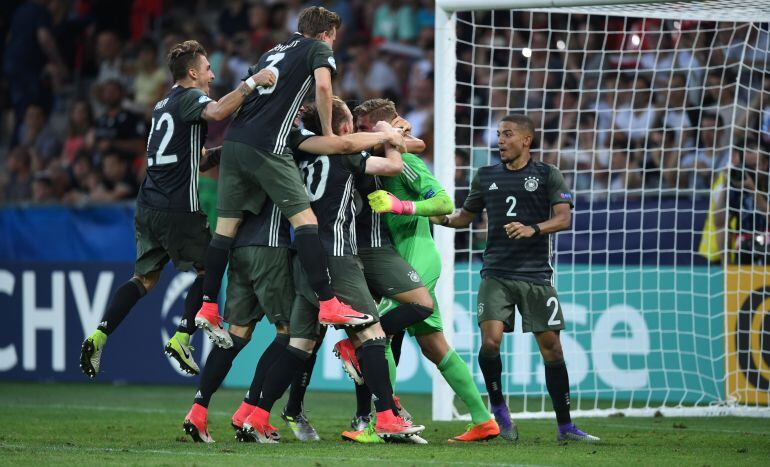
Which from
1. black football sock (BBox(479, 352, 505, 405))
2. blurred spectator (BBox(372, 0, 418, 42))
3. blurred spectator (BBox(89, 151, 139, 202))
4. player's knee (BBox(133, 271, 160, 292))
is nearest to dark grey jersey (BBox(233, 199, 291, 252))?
player's knee (BBox(133, 271, 160, 292))

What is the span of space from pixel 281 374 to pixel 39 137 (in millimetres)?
10408

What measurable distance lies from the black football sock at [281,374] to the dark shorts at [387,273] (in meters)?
0.64

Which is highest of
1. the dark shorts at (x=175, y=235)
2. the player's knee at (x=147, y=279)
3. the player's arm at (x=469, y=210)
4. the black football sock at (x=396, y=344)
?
the player's arm at (x=469, y=210)

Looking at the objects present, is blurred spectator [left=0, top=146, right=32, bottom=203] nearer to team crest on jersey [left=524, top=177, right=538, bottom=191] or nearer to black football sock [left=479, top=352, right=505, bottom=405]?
black football sock [left=479, top=352, right=505, bottom=405]

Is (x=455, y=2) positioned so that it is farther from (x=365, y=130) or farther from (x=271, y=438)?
(x=271, y=438)

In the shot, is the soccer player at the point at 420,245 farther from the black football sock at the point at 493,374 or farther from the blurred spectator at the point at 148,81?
the blurred spectator at the point at 148,81

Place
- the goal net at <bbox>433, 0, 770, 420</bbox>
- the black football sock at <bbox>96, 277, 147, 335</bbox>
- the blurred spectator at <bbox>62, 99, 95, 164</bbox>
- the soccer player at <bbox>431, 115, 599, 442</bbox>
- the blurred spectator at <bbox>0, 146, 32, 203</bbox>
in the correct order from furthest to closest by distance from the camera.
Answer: the blurred spectator at <bbox>62, 99, 95, 164</bbox> < the blurred spectator at <bbox>0, 146, 32, 203</bbox> < the goal net at <bbox>433, 0, 770, 420</bbox> < the black football sock at <bbox>96, 277, 147, 335</bbox> < the soccer player at <bbox>431, 115, 599, 442</bbox>

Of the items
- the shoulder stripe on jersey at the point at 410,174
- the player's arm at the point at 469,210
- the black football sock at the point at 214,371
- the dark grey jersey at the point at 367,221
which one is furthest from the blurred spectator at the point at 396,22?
the black football sock at the point at 214,371

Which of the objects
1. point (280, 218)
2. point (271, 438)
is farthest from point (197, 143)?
point (271, 438)

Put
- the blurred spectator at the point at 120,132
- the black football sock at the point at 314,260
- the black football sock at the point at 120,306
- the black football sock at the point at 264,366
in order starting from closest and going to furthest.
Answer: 1. the black football sock at the point at 314,260
2. the black football sock at the point at 264,366
3. the black football sock at the point at 120,306
4. the blurred spectator at the point at 120,132

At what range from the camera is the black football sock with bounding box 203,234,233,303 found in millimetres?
7043

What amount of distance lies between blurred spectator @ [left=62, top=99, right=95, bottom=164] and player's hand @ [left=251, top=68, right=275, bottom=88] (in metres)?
8.89

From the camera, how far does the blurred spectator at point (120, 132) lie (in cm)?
1483

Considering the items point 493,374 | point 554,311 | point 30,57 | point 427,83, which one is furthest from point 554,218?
point 30,57
